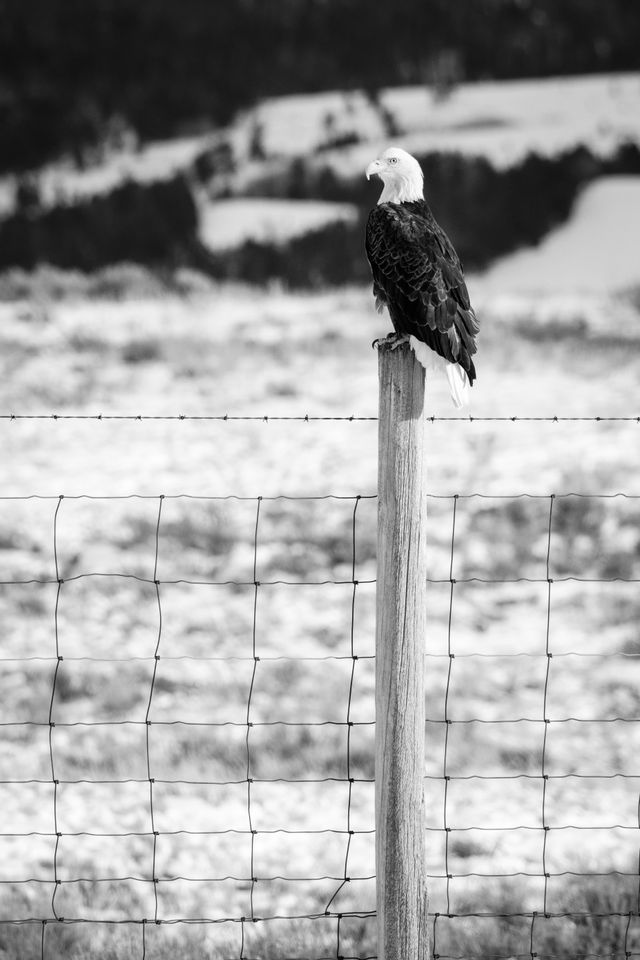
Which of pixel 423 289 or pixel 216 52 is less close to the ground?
pixel 216 52

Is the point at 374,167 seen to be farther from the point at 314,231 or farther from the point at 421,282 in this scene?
the point at 314,231

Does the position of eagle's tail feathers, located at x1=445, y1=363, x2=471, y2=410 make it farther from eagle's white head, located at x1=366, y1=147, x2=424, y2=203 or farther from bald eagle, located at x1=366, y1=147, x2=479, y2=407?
eagle's white head, located at x1=366, y1=147, x2=424, y2=203

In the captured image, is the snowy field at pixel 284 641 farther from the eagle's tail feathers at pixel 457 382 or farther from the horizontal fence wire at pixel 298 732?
the eagle's tail feathers at pixel 457 382

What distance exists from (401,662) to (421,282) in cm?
127

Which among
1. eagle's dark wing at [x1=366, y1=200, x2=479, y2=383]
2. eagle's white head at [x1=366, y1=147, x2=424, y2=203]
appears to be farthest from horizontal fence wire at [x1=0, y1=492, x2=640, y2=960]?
eagle's white head at [x1=366, y1=147, x2=424, y2=203]

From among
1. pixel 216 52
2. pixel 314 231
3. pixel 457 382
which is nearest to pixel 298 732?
pixel 457 382

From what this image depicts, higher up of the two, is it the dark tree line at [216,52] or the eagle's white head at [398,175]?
the dark tree line at [216,52]

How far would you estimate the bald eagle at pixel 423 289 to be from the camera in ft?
11.0

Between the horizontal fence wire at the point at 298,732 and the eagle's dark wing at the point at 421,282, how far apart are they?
0.52 meters

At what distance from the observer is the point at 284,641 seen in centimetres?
643

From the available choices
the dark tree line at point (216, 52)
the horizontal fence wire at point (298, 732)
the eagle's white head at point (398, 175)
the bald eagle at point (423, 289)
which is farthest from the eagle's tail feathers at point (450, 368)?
the dark tree line at point (216, 52)

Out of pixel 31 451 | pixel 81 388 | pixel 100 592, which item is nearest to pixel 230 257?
pixel 81 388

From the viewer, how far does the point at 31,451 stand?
9953 millimetres

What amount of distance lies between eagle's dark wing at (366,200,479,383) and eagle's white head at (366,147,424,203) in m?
0.17
